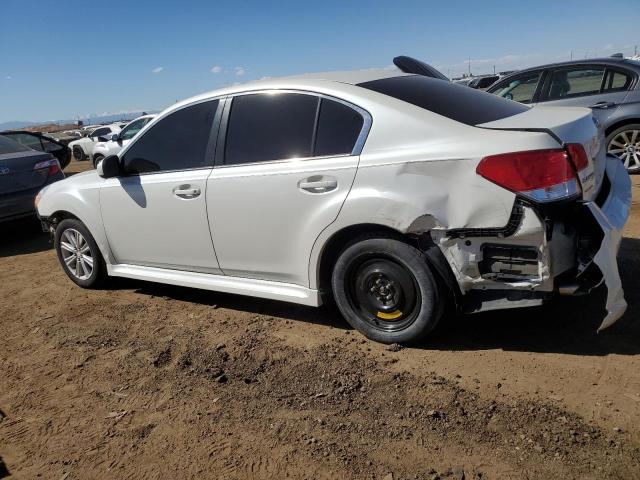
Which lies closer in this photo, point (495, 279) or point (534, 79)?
point (495, 279)

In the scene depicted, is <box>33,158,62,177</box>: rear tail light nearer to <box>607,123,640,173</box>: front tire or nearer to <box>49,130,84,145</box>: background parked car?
<box>607,123,640,173</box>: front tire

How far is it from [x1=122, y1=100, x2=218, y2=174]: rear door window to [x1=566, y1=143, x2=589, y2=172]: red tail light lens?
2.44 metres

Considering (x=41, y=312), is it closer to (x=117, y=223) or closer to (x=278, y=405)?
(x=117, y=223)

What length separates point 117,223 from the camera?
451cm

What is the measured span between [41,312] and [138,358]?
5.47 ft

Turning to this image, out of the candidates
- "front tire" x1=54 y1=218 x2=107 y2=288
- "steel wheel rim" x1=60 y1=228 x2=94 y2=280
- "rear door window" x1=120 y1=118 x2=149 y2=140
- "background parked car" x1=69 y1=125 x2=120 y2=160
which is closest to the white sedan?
"front tire" x1=54 y1=218 x2=107 y2=288

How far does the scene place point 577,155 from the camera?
277 centimetres

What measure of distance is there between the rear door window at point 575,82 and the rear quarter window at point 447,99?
4.44 meters

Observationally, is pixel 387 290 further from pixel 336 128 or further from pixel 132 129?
pixel 132 129

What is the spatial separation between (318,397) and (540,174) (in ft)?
5.57

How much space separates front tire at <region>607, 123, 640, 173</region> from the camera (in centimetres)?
711

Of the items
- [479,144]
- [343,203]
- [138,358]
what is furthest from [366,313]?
[138,358]

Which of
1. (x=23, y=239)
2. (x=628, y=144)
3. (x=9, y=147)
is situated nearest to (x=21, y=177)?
(x=9, y=147)

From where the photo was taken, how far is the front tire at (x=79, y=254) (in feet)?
16.1
